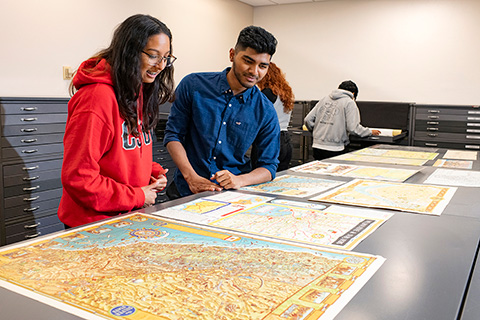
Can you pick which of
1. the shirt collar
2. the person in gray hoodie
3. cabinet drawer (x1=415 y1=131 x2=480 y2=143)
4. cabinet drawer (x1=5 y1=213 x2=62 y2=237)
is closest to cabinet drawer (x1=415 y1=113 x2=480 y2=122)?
cabinet drawer (x1=415 y1=131 x2=480 y2=143)

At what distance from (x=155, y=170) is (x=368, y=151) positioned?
2112 mm

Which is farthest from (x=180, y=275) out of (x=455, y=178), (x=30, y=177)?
(x=30, y=177)

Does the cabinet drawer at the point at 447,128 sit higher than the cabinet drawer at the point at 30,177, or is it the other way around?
the cabinet drawer at the point at 447,128

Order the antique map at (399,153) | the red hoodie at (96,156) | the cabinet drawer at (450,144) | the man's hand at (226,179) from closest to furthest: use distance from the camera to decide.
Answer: the red hoodie at (96,156) → the man's hand at (226,179) → the antique map at (399,153) → the cabinet drawer at (450,144)

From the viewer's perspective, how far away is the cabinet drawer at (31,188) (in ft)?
11.5

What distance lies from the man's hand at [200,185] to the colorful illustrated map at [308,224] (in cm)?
34

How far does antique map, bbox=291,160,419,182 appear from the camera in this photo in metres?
2.35

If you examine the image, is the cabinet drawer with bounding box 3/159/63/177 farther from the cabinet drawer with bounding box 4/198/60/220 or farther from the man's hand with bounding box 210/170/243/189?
the man's hand with bounding box 210/170/243/189

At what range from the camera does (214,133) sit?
2168mm

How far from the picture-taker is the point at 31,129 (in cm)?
359

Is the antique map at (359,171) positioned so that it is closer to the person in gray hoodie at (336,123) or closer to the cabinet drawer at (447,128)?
the person in gray hoodie at (336,123)

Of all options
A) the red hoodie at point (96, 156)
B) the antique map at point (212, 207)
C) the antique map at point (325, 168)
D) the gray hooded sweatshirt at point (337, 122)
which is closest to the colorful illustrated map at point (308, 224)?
the antique map at point (212, 207)

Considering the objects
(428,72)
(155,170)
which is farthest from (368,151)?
(428,72)

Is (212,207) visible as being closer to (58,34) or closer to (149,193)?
(149,193)
